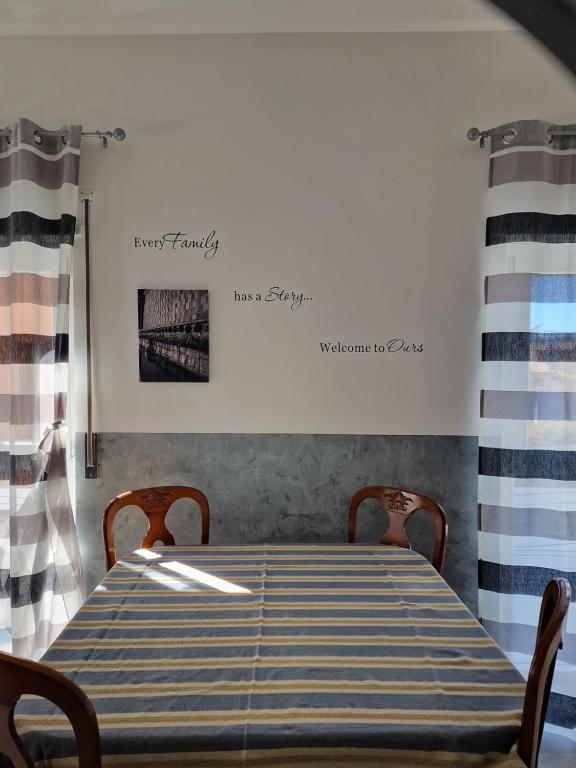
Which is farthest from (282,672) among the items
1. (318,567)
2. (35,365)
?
(35,365)

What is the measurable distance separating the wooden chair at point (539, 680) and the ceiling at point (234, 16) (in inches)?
90.1

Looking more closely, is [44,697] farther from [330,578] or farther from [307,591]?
[330,578]

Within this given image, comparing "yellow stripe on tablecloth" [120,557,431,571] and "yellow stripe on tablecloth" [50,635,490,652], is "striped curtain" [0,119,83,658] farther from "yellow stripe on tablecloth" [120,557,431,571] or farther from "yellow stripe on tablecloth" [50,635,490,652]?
"yellow stripe on tablecloth" [50,635,490,652]

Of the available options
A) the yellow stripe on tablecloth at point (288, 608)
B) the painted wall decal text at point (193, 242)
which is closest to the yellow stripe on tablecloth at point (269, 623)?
the yellow stripe on tablecloth at point (288, 608)

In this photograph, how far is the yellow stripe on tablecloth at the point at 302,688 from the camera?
142cm

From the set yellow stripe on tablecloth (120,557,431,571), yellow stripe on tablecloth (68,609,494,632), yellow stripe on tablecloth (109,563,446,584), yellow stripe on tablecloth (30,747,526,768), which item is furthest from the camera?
yellow stripe on tablecloth (120,557,431,571)

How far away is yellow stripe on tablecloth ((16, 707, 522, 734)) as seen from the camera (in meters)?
1.31

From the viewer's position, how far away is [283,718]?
4.36ft

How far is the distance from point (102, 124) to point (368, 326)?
1.48 meters

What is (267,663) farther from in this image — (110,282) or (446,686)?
(110,282)

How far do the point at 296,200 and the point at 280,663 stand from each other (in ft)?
6.34

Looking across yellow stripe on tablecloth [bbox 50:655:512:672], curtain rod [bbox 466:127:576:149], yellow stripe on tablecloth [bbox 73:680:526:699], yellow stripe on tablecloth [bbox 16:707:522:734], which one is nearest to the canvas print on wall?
curtain rod [bbox 466:127:576:149]

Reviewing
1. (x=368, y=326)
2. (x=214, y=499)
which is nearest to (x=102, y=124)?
(x=368, y=326)

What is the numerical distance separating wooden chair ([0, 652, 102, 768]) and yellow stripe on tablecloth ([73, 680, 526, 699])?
0.23m
